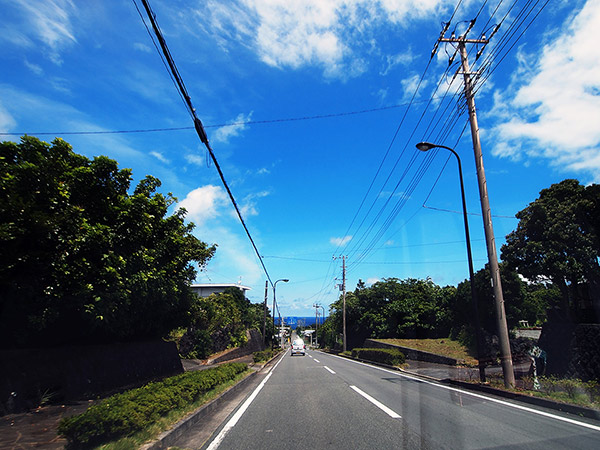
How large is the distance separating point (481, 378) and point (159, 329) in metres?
14.1

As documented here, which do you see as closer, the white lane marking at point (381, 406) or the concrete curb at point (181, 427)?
the concrete curb at point (181, 427)

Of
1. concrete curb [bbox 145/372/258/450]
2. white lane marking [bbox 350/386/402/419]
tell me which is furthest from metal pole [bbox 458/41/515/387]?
concrete curb [bbox 145/372/258/450]

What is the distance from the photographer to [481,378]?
11.8 m

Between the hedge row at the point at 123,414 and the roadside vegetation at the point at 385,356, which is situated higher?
the hedge row at the point at 123,414

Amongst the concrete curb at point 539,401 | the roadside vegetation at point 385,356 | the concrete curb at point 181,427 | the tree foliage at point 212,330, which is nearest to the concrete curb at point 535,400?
the concrete curb at point 539,401

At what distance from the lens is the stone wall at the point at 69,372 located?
855 centimetres

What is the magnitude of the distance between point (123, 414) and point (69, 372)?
24.1ft

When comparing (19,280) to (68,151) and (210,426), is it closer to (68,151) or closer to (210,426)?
(68,151)

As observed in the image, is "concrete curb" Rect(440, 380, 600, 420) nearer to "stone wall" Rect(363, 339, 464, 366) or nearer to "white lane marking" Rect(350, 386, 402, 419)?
"white lane marking" Rect(350, 386, 402, 419)

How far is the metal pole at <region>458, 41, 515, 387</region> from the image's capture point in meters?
10.6

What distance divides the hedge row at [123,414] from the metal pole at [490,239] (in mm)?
9361

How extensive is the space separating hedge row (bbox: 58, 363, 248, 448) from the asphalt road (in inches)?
44.0

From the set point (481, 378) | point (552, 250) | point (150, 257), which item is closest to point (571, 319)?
point (552, 250)

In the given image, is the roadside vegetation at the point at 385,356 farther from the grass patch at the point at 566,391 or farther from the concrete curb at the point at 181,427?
the concrete curb at the point at 181,427
